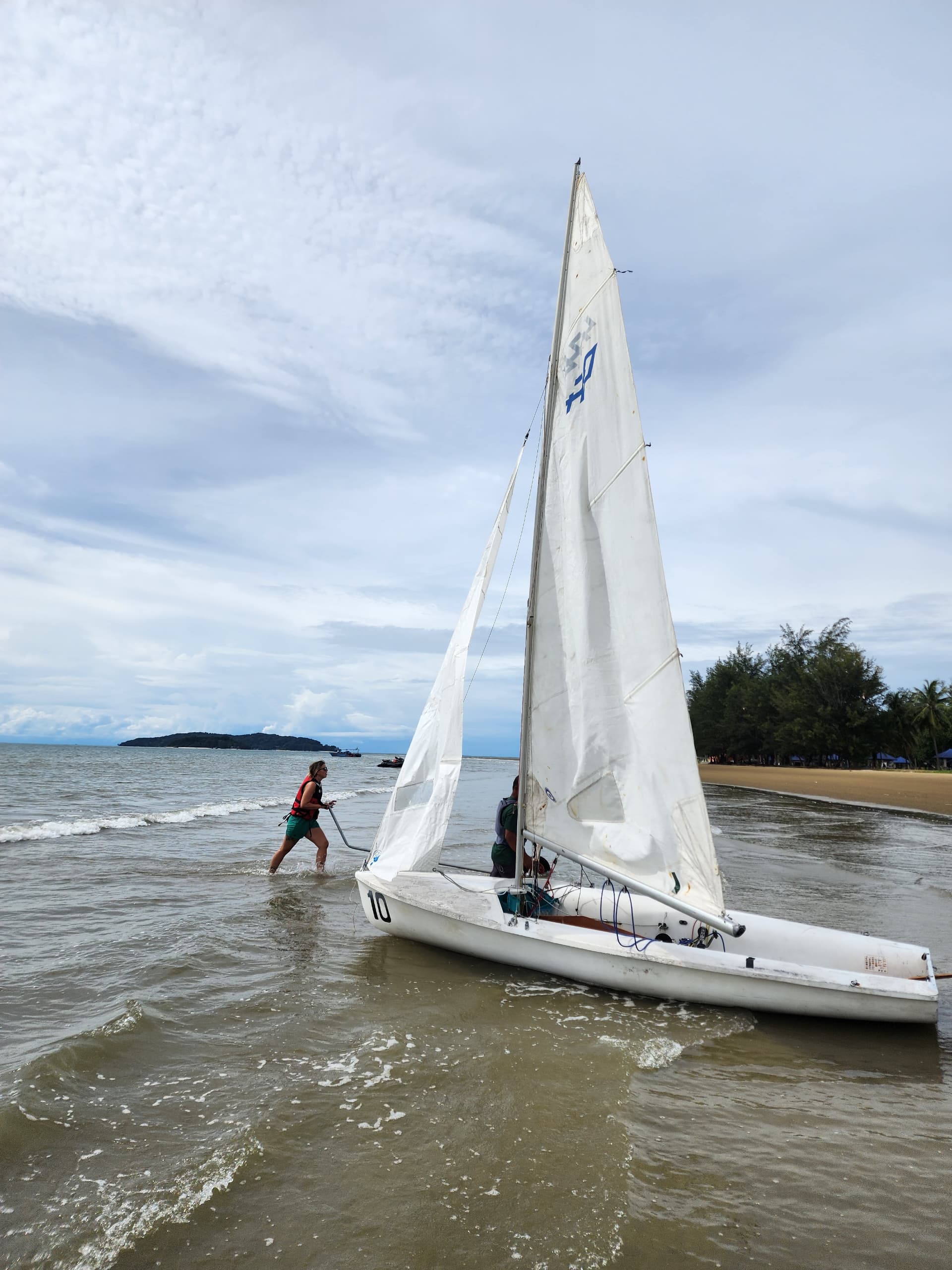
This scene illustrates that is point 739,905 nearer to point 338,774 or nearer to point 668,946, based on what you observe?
point 668,946

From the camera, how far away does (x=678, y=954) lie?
21.7 ft

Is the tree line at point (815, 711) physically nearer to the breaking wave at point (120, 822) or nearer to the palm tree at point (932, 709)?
the palm tree at point (932, 709)

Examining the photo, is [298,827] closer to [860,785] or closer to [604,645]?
[604,645]

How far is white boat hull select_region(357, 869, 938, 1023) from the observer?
243 inches

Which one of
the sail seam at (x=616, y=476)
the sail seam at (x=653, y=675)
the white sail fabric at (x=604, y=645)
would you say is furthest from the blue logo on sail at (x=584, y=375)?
the sail seam at (x=653, y=675)

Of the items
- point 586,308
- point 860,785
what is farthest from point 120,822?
point 860,785

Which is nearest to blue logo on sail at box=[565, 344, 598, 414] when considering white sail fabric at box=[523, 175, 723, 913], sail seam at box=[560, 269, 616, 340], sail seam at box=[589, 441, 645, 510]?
white sail fabric at box=[523, 175, 723, 913]

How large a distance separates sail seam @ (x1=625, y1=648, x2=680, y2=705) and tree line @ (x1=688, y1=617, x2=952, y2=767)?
2261 inches

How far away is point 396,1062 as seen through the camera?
544 centimetres

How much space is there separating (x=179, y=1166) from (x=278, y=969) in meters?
3.62

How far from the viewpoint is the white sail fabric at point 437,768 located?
8.25 meters

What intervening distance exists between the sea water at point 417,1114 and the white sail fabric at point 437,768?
1067mm

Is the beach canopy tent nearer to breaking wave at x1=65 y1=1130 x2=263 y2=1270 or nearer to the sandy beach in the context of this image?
the sandy beach

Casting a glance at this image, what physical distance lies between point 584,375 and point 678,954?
5551 mm
